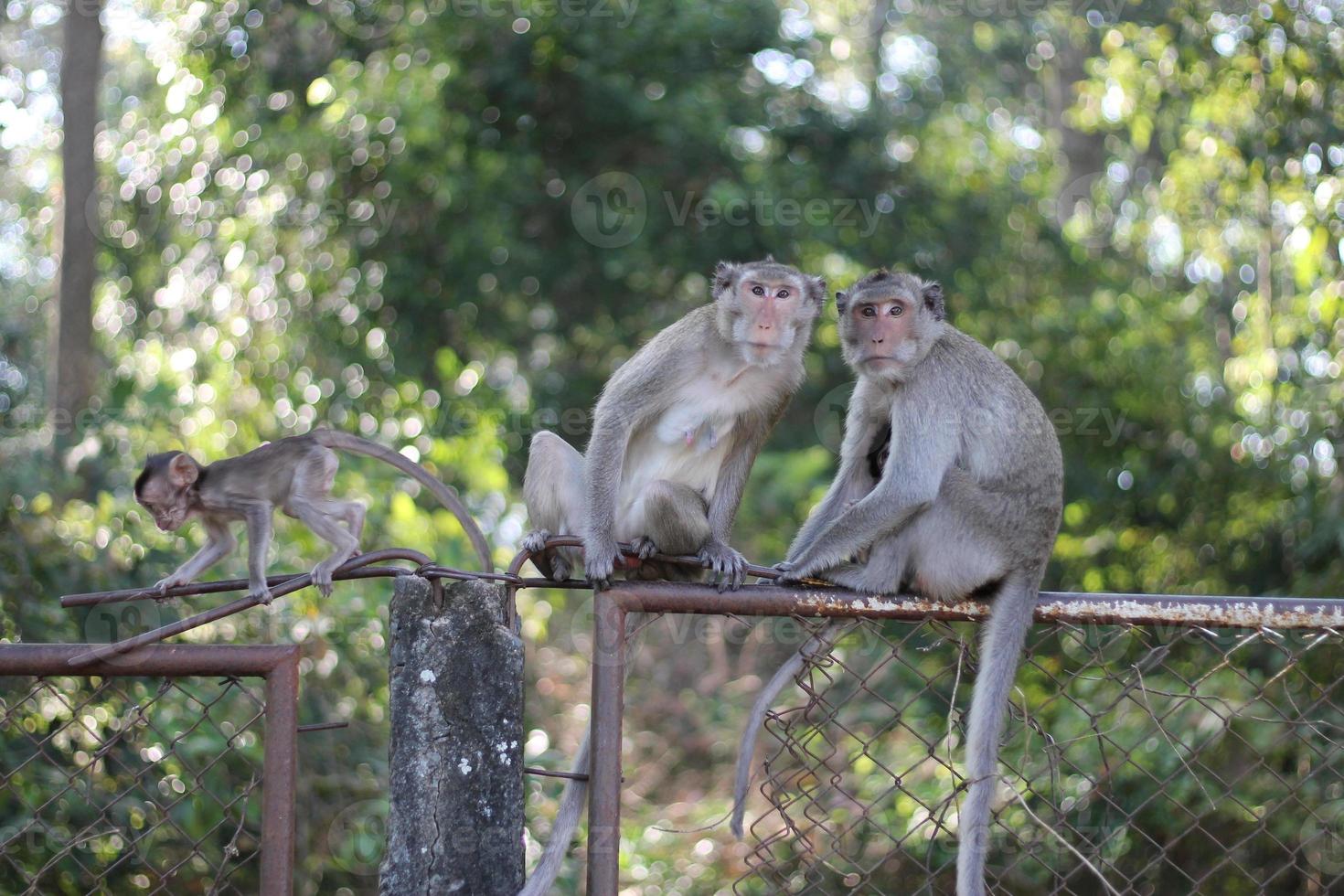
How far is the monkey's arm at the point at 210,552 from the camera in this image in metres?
3.44

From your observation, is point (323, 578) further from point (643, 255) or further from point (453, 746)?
point (643, 255)

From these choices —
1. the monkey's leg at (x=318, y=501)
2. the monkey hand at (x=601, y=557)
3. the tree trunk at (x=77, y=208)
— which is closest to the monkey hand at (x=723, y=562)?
the monkey hand at (x=601, y=557)

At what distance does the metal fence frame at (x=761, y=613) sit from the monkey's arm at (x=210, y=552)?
1555mm

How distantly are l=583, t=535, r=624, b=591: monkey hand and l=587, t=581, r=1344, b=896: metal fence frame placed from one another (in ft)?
1.82

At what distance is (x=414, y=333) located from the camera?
8578 millimetres

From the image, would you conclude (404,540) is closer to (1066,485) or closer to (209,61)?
(209,61)

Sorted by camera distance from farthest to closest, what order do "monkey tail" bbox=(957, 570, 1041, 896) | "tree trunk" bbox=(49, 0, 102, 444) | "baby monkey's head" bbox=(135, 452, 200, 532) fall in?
"tree trunk" bbox=(49, 0, 102, 444), "baby monkey's head" bbox=(135, 452, 200, 532), "monkey tail" bbox=(957, 570, 1041, 896)

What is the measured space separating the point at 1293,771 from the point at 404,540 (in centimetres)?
444

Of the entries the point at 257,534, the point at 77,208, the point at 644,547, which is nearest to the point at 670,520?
the point at 644,547

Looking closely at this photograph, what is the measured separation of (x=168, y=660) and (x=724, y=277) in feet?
6.99

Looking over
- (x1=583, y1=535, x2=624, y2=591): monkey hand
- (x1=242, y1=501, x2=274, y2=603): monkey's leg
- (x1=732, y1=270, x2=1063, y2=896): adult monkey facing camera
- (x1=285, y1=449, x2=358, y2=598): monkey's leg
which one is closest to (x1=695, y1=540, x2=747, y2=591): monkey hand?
(x1=732, y1=270, x2=1063, y2=896): adult monkey facing camera

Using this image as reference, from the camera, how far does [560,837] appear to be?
237cm

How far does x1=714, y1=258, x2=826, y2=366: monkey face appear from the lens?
3695 mm

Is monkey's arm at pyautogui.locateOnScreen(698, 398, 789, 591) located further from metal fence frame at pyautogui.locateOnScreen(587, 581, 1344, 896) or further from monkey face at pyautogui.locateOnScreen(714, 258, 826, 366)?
metal fence frame at pyautogui.locateOnScreen(587, 581, 1344, 896)
